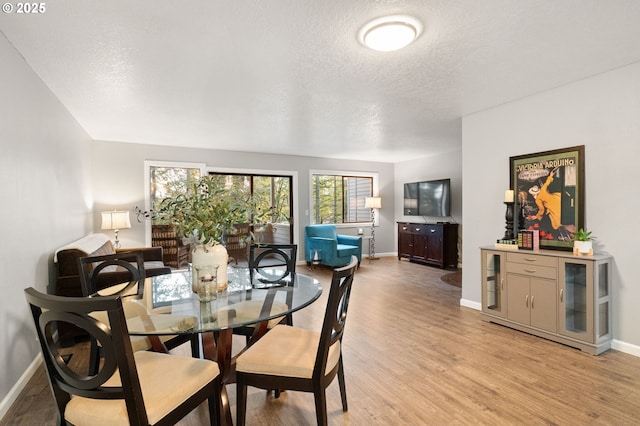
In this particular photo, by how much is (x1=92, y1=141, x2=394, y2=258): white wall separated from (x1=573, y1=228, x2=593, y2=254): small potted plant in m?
5.08

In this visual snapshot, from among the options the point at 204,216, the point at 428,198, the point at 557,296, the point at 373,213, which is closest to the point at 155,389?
the point at 204,216

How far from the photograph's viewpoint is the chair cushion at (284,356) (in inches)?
63.7

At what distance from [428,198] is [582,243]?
4396 millimetres

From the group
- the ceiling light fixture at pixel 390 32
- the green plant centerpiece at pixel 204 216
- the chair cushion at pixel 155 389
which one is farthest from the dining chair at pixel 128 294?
the ceiling light fixture at pixel 390 32

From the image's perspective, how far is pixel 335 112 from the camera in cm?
399

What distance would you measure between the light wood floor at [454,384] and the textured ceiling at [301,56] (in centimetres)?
240

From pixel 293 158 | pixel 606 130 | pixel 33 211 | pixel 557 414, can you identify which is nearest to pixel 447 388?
pixel 557 414

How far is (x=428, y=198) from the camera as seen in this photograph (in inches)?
285

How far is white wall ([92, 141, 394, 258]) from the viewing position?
5.46 metres

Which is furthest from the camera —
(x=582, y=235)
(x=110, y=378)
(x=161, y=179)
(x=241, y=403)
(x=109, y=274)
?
(x=161, y=179)

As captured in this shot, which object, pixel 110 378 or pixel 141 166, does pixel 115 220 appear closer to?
pixel 141 166

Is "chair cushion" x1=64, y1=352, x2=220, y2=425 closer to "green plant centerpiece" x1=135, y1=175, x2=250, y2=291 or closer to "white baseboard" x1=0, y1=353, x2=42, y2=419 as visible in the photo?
"green plant centerpiece" x1=135, y1=175, x2=250, y2=291

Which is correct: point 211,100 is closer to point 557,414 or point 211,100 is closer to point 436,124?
point 436,124

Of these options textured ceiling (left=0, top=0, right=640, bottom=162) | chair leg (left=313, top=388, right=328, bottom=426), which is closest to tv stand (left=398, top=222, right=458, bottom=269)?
textured ceiling (left=0, top=0, right=640, bottom=162)
